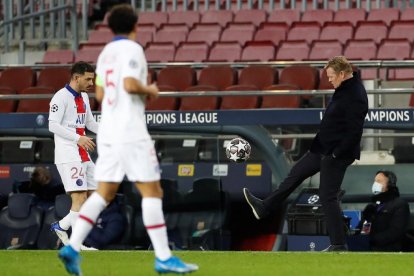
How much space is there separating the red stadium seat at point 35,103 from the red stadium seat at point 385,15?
5986mm

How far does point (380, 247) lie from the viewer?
44.8 feet

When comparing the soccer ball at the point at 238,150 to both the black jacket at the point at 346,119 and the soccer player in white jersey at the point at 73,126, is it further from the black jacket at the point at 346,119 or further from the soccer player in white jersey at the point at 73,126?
the black jacket at the point at 346,119

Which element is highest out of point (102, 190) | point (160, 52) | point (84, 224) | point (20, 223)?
point (160, 52)

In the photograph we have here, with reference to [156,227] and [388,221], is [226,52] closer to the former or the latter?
[388,221]

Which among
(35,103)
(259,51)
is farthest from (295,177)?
(259,51)

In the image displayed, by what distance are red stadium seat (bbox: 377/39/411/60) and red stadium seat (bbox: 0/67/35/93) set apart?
5162 millimetres

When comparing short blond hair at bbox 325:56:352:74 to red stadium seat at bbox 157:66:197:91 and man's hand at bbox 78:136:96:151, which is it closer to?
man's hand at bbox 78:136:96:151

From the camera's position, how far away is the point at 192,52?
19656mm

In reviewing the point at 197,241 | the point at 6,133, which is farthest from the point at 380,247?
→ the point at 6,133

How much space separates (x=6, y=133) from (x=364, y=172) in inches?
179

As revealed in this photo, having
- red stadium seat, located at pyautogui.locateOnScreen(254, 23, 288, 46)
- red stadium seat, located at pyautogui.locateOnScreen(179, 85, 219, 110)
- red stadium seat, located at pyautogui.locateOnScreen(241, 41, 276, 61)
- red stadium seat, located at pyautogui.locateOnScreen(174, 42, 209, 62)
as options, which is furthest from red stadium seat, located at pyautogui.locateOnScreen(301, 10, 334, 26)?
red stadium seat, located at pyautogui.locateOnScreen(179, 85, 219, 110)

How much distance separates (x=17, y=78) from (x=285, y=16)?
5.18 metres

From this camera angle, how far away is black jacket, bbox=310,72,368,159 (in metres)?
11.4

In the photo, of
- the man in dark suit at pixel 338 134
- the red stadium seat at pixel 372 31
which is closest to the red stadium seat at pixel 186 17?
the red stadium seat at pixel 372 31
